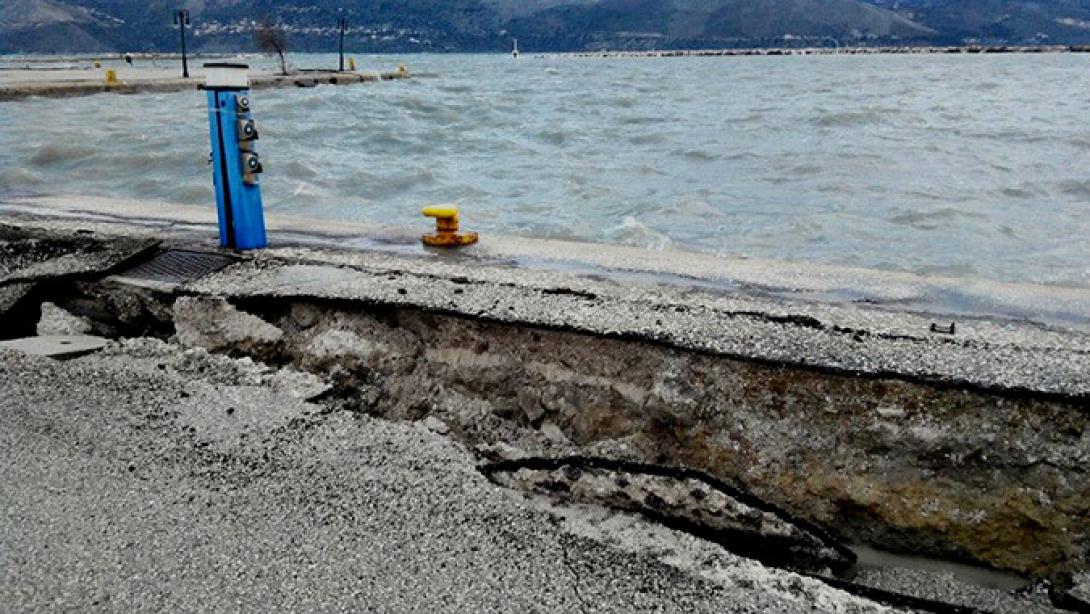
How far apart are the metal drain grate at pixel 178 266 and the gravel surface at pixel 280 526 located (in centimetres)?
123

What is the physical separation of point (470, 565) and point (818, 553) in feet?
4.21

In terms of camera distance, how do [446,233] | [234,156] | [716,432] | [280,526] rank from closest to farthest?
[280,526] → [716,432] → [234,156] → [446,233]

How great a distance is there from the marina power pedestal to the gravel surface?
6.00 feet

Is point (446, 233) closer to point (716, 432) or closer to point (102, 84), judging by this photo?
point (716, 432)

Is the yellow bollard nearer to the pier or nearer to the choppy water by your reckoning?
the choppy water

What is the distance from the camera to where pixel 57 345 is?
398cm

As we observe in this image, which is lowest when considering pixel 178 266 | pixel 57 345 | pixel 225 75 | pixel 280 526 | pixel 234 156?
pixel 280 526

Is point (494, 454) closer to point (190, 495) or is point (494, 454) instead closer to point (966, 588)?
point (190, 495)

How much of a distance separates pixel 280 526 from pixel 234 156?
10.0ft

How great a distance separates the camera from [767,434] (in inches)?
125

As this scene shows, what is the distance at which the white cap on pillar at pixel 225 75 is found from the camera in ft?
15.7

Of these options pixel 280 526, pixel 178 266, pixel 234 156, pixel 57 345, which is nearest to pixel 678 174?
pixel 234 156

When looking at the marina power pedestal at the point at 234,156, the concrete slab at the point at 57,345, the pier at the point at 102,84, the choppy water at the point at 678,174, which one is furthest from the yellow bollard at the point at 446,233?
the pier at the point at 102,84

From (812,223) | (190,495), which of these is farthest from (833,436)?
(812,223)
